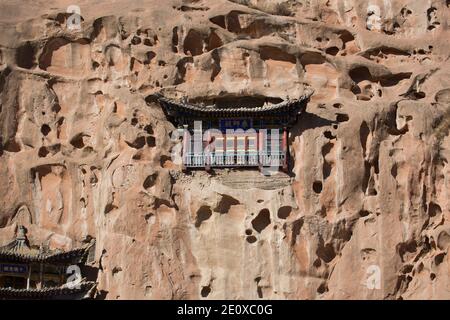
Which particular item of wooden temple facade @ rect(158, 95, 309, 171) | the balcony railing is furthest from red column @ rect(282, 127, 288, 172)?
the balcony railing

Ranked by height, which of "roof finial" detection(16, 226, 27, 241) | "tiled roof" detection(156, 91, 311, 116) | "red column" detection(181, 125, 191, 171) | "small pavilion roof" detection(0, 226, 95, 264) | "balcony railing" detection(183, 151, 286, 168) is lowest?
"small pavilion roof" detection(0, 226, 95, 264)

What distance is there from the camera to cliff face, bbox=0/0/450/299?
74.0ft

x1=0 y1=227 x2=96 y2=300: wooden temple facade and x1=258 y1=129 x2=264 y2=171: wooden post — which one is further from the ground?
x1=258 y1=129 x2=264 y2=171: wooden post

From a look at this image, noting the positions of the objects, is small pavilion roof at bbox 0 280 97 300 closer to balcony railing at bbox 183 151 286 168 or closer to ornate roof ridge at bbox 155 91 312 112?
balcony railing at bbox 183 151 286 168

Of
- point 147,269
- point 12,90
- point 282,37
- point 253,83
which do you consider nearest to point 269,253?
point 147,269

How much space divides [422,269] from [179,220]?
18.8ft

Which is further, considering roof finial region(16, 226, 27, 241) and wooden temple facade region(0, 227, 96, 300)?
roof finial region(16, 226, 27, 241)

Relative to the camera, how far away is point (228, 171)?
77.9ft

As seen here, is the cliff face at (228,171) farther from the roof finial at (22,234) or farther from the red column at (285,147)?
the roof finial at (22,234)

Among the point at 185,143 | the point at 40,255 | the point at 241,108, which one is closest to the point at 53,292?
the point at 40,255

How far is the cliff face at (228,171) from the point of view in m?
22.6

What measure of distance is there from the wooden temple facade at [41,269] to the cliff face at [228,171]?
0.53m

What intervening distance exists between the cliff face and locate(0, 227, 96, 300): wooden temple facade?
1.73ft

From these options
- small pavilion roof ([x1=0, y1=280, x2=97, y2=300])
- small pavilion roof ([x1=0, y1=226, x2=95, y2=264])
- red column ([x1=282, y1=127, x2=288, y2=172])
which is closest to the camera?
small pavilion roof ([x1=0, y1=280, x2=97, y2=300])
